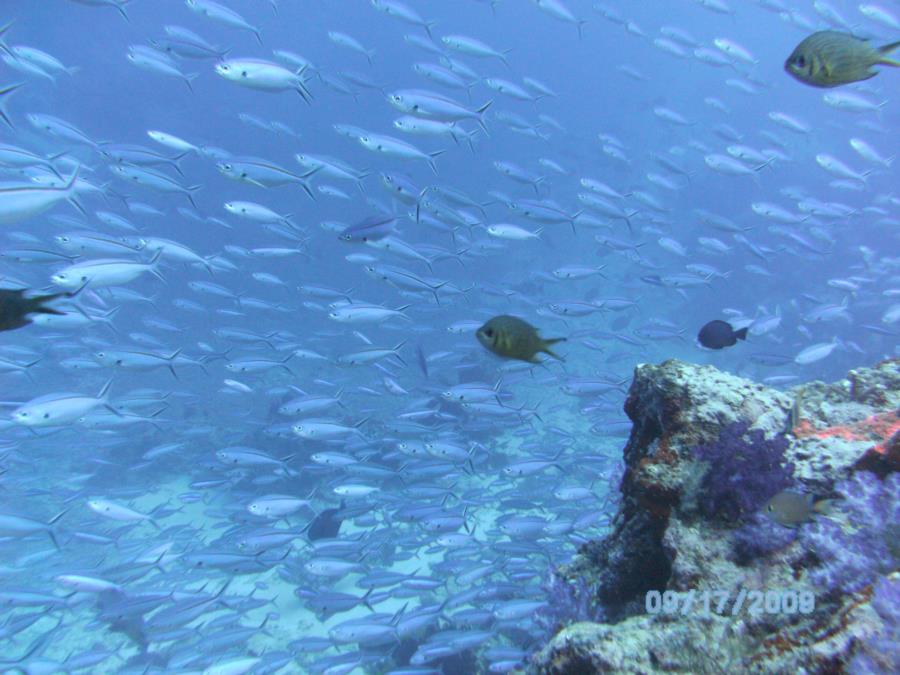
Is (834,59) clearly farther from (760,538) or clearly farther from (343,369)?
(343,369)

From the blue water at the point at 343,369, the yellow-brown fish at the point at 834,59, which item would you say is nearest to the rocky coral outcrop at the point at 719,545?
the blue water at the point at 343,369

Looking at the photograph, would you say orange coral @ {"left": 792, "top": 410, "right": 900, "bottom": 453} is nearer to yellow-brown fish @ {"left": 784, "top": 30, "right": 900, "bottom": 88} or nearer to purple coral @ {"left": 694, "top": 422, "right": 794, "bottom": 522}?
purple coral @ {"left": 694, "top": 422, "right": 794, "bottom": 522}

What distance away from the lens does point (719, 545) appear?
2.09 m

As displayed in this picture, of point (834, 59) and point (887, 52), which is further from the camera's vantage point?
point (834, 59)

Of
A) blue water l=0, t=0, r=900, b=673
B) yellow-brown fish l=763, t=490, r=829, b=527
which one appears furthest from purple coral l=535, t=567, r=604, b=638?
yellow-brown fish l=763, t=490, r=829, b=527

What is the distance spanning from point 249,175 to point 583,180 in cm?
770

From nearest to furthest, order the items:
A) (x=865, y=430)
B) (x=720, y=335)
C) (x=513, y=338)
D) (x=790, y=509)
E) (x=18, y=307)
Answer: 1. (x=18, y=307)
2. (x=790, y=509)
3. (x=513, y=338)
4. (x=865, y=430)
5. (x=720, y=335)

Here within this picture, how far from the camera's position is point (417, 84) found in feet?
217

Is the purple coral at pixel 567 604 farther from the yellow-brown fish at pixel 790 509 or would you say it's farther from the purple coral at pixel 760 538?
the yellow-brown fish at pixel 790 509

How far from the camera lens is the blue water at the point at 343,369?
683 centimetres

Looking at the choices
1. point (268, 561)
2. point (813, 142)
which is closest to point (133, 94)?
point (268, 561)

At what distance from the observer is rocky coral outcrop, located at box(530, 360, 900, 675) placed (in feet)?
5.22
